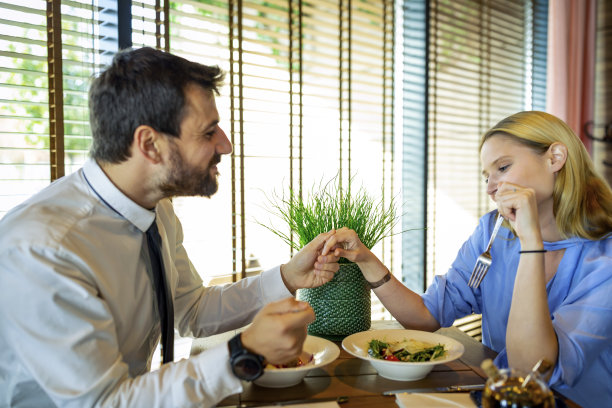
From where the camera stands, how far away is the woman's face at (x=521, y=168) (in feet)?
4.83

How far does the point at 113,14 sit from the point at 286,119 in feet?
3.14

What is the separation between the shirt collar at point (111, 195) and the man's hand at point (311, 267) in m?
0.50

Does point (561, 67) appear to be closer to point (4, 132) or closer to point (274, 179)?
point (274, 179)

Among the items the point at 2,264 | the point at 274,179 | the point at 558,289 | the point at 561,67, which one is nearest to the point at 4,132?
the point at 2,264

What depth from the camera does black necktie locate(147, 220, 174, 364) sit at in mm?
1260

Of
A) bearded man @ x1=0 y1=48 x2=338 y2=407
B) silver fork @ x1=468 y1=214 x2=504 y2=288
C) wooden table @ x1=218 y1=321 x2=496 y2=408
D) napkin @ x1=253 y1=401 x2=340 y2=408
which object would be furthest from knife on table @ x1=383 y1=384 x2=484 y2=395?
silver fork @ x1=468 y1=214 x2=504 y2=288

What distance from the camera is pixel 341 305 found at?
4.80 ft

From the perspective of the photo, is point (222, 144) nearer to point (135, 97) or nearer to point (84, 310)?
point (135, 97)

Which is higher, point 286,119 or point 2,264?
point 286,119

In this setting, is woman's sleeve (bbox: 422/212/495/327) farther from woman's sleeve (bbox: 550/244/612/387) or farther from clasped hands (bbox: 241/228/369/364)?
clasped hands (bbox: 241/228/369/364)

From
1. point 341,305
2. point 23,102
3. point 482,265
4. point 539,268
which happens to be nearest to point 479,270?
point 482,265

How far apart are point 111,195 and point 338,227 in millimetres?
681

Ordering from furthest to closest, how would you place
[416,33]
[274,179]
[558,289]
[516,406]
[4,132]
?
[416,33], [274,179], [4,132], [558,289], [516,406]

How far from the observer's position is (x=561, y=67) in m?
3.48
